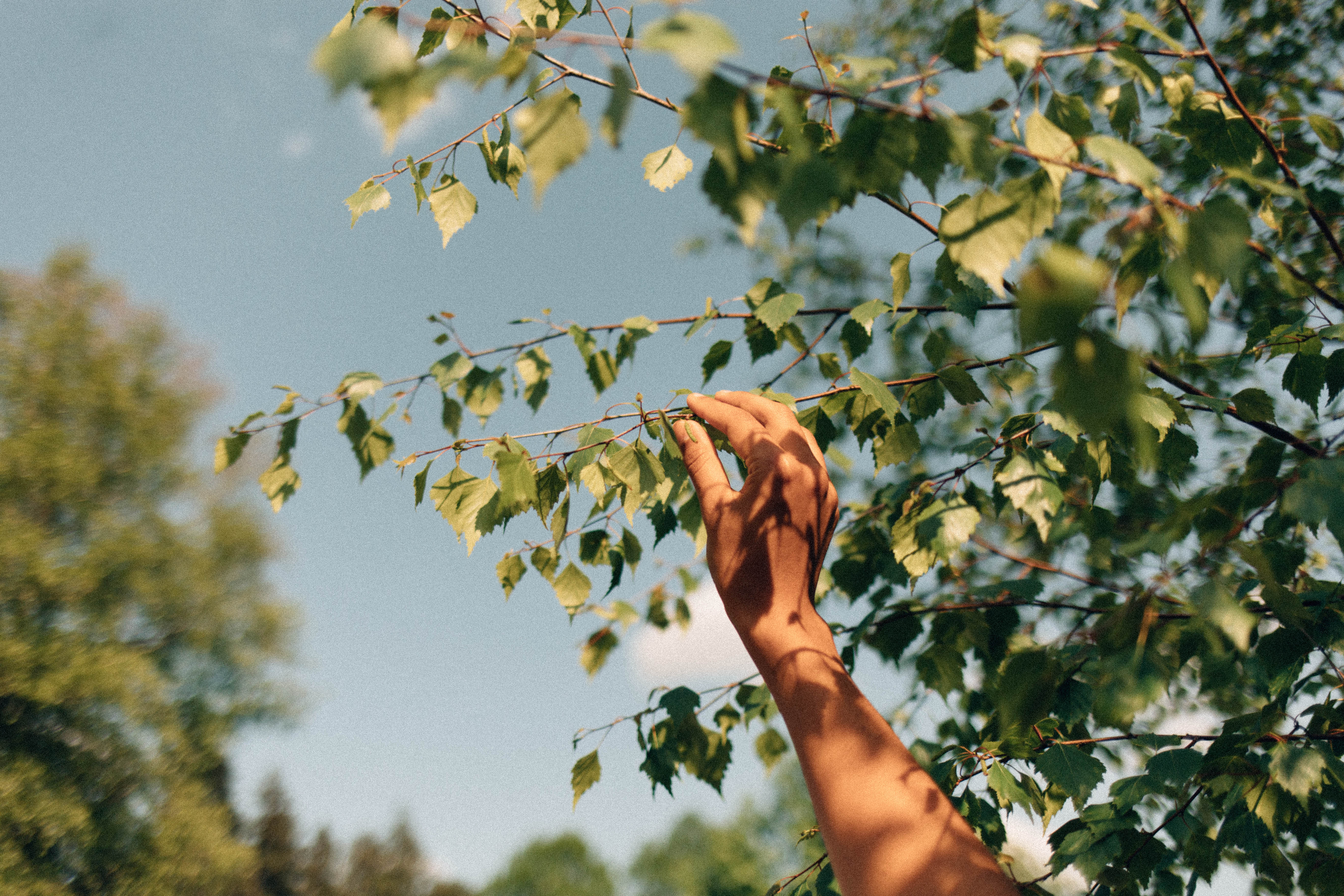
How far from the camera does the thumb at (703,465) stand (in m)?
1.55

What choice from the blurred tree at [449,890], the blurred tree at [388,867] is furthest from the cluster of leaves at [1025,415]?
the blurred tree at [449,890]

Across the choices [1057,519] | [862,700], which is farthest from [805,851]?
[862,700]

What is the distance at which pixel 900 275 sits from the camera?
2053 millimetres

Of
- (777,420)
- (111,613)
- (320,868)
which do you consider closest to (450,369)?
(777,420)

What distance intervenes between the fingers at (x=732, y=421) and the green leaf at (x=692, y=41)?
91 cm

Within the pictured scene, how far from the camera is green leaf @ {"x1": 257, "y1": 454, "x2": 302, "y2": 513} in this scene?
2283 mm

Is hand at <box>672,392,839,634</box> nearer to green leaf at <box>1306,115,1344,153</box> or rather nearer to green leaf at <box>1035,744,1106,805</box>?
green leaf at <box>1035,744,1106,805</box>

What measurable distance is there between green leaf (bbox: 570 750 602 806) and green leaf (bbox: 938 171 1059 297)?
2.00 meters

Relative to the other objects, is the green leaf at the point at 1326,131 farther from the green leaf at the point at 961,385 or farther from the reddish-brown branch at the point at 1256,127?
the green leaf at the point at 961,385

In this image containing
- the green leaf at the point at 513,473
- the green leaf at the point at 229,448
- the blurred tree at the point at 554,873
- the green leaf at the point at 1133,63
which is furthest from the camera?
the blurred tree at the point at 554,873

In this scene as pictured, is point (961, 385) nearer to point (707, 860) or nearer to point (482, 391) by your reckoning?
point (482, 391)

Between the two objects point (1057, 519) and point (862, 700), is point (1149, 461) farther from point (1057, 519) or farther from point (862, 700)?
point (1057, 519)

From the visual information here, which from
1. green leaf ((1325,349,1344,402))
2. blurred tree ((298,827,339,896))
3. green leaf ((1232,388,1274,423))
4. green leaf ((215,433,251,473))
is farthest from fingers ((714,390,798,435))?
blurred tree ((298,827,339,896))

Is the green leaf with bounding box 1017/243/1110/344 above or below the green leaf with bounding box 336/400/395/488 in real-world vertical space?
below
